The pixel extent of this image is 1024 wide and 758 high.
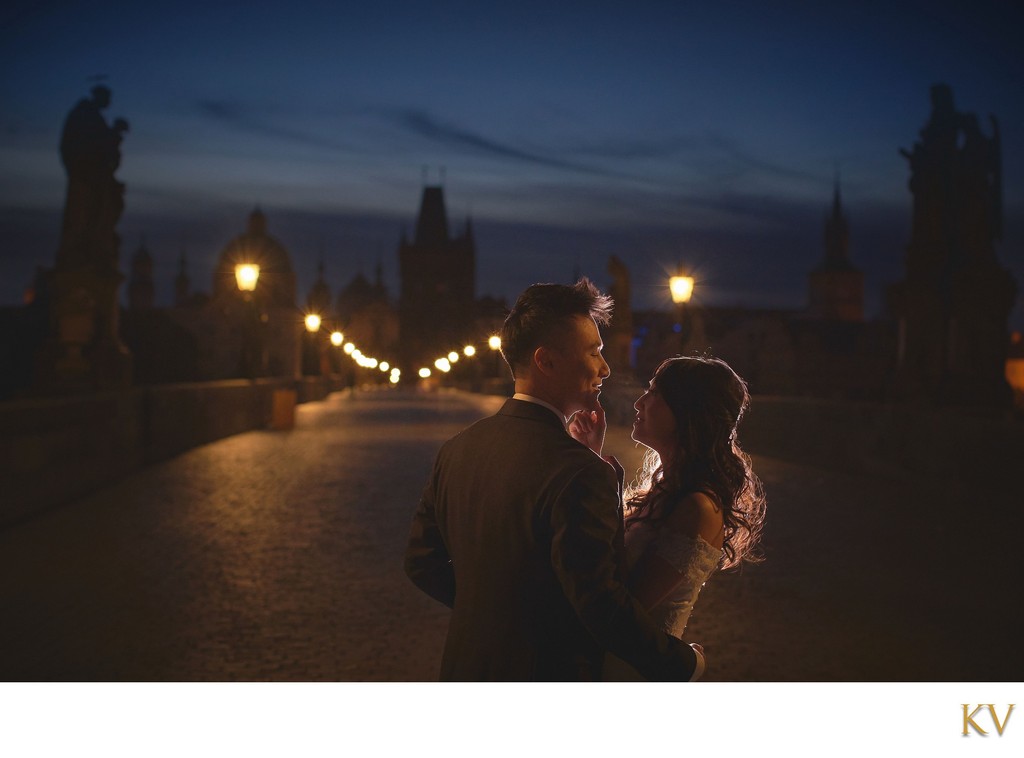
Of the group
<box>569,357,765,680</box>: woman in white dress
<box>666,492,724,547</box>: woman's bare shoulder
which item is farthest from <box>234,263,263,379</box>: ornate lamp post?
<box>666,492,724,547</box>: woman's bare shoulder

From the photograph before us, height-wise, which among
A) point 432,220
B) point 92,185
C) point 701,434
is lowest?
point 701,434

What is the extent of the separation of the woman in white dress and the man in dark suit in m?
0.14

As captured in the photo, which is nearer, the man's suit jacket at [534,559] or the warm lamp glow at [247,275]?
the man's suit jacket at [534,559]

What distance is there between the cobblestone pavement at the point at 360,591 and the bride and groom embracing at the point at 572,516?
276cm

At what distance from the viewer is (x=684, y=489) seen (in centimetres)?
263

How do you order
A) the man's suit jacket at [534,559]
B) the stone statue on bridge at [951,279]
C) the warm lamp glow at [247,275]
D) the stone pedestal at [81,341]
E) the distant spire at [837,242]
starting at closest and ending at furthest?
1. the man's suit jacket at [534,559]
2. the stone statue on bridge at [951,279]
3. the warm lamp glow at [247,275]
4. the stone pedestal at [81,341]
5. the distant spire at [837,242]

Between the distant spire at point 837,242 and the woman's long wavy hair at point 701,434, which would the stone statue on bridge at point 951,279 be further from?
the distant spire at point 837,242

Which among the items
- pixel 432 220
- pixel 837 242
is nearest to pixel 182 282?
pixel 432 220

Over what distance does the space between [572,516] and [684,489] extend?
1.35 ft

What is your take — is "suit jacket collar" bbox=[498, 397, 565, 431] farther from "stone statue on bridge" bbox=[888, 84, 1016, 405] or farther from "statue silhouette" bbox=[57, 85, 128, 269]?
"statue silhouette" bbox=[57, 85, 128, 269]

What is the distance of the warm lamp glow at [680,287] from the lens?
62.1 feet
